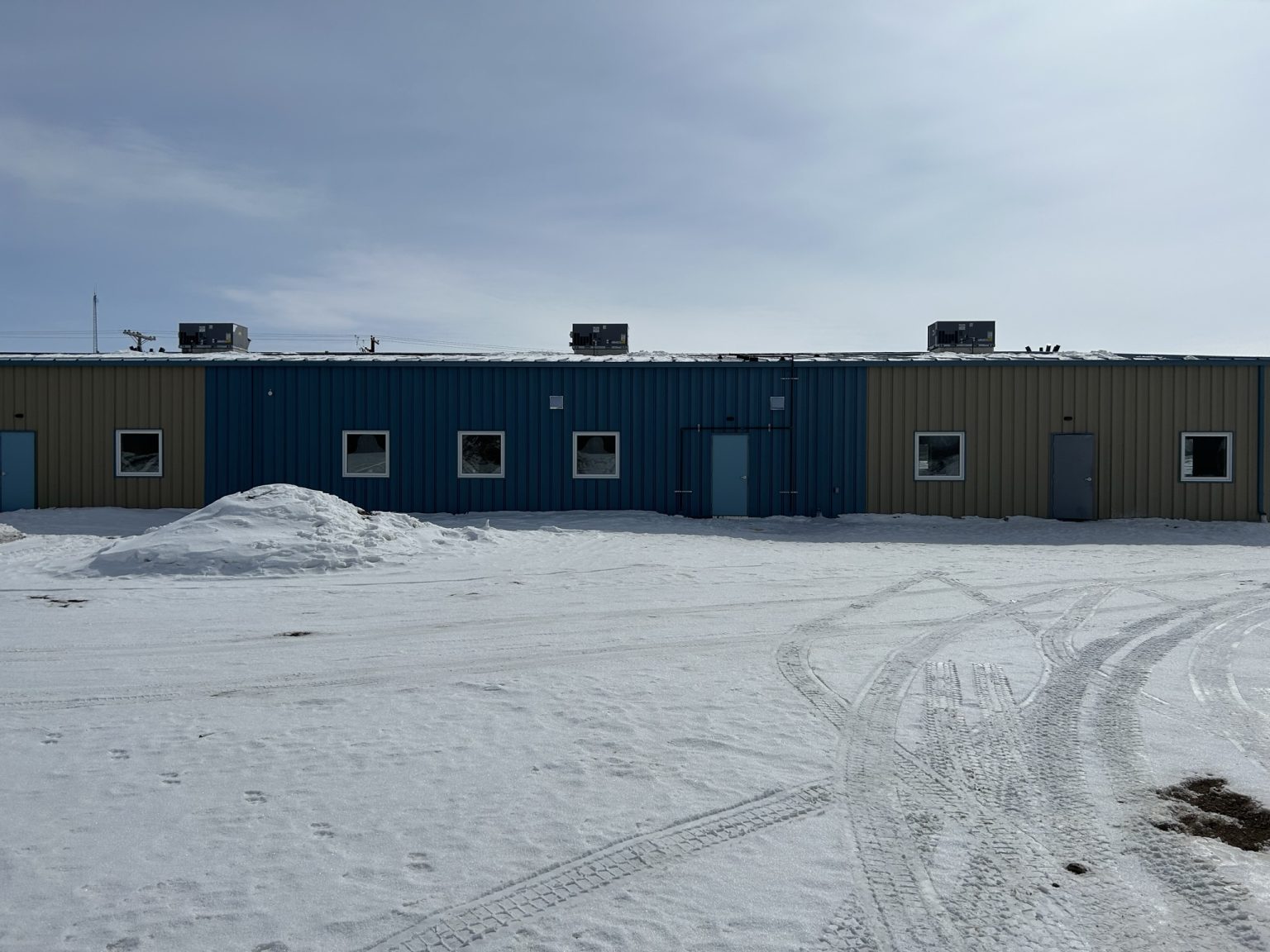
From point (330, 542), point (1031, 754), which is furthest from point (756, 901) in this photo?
point (330, 542)

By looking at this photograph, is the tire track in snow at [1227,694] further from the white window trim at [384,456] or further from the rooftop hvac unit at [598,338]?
the rooftop hvac unit at [598,338]

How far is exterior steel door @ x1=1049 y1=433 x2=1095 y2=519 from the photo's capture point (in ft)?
62.1

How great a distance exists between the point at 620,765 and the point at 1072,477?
56.6ft

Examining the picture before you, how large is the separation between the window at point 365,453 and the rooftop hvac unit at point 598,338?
6.56 m

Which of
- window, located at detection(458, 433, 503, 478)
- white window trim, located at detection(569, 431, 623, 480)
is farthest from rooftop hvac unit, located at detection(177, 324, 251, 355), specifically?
white window trim, located at detection(569, 431, 623, 480)

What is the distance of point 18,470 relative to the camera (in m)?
19.5

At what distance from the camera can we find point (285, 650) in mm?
7234

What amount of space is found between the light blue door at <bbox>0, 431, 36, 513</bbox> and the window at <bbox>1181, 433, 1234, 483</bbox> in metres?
25.4

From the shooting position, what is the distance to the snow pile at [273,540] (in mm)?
11164

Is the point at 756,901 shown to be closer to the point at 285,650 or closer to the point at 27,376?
the point at 285,650

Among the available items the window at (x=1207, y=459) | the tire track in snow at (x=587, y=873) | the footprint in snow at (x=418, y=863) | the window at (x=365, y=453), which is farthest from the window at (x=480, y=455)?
the footprint in snow at (x=418, y=863)

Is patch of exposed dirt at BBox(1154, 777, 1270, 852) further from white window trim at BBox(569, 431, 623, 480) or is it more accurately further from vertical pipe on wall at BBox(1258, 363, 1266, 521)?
vertical pipe on wall at BBox(1258, 363, 1266, 521)

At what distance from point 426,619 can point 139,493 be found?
14203 mm

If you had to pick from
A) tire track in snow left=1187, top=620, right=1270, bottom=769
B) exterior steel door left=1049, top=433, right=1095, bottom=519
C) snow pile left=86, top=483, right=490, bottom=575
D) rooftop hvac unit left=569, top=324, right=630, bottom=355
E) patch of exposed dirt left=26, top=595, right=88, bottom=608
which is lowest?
tire track in snow left=1187, top=620, right=1270, bottom=769
